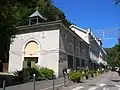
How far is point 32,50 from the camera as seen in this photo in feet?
137

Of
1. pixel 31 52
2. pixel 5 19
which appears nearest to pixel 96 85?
pixel 5 19

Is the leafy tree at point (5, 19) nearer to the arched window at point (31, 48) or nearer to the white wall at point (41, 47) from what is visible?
the white wall at point (41, 47)

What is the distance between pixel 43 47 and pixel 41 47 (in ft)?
1.12

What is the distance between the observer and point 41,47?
40.6m

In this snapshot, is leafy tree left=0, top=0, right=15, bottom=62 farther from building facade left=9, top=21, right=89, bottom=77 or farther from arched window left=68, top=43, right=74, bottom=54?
arched window left=68, top=43, right=74, bottom=54

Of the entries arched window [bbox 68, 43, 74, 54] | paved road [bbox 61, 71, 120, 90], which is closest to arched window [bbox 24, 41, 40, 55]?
arched window [bbox 68, 43, 74, 54]

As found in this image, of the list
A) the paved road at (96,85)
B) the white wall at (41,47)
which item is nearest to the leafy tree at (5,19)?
the paved road at (96,85)

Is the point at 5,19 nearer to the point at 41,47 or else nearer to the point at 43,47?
the point at 43,47

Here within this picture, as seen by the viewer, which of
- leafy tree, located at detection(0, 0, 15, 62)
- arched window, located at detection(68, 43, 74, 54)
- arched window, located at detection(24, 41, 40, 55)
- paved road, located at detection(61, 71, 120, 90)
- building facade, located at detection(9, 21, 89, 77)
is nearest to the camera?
paved road, located at detection(61, 71, 120, 90)

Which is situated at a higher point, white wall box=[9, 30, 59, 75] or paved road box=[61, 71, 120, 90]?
white wall box=[9, 30, 59, 75]

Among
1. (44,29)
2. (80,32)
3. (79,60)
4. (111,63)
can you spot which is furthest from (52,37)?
(111,63)

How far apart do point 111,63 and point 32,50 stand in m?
120

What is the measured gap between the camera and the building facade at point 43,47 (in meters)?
39.2

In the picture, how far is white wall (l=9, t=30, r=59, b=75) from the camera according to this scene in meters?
39.2
